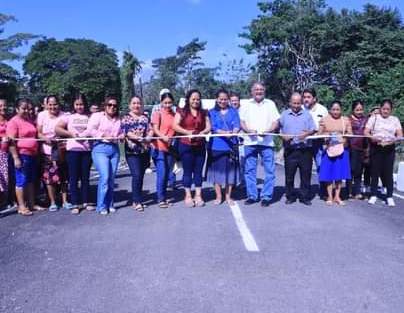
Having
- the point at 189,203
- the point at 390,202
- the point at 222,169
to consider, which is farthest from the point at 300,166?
the point at 189,203

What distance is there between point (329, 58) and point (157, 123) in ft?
81.4

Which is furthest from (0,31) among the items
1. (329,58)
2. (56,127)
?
(56,127)

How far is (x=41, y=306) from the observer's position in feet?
14.0

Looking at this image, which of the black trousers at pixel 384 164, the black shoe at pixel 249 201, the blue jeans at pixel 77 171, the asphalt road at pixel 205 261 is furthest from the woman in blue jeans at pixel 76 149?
the black trousers at pixel 384 164

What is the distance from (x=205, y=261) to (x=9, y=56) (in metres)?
42.2

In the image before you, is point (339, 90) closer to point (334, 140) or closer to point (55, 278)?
point (334, 140)

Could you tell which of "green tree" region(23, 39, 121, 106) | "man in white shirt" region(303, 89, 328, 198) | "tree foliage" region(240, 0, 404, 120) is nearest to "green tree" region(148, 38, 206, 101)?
"green tree" region(23, 39, 121, 106)

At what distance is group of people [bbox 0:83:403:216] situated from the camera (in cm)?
789

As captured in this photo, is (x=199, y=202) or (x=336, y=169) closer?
(x=199, y=202)

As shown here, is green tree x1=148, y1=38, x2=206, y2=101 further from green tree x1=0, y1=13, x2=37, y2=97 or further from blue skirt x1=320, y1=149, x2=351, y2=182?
blue skirt x1=320, y1=149, x2=351, y2=182

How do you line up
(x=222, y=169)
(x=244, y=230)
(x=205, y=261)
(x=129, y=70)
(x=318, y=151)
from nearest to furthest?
1. (x=205, y=261)
2. (x=244, y=230)
3. (x=222, y=169)
4. (x=318, y=151)
5. (x=129, y=70)

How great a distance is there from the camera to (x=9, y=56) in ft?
142

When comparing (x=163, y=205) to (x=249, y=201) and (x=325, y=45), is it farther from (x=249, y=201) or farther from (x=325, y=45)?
(x=325, y=45)

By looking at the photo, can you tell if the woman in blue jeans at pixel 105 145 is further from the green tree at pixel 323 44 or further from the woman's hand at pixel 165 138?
the green tree at pixel 323 44
